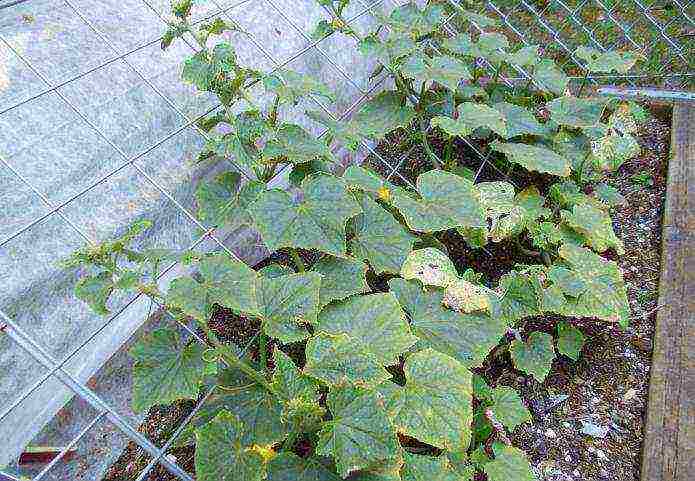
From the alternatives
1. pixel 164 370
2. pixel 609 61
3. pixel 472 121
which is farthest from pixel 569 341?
pixel 609 61

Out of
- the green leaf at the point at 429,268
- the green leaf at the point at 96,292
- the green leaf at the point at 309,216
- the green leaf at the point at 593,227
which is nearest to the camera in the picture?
the green leaf at the point at 96,292

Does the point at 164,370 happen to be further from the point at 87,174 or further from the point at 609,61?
the point at 609,61

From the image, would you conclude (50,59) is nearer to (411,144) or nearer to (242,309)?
(242,309)

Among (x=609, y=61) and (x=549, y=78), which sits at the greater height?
(x=609, y=61)

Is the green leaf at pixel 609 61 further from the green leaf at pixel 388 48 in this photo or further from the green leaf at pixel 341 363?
the green leaf at pixel 341 363

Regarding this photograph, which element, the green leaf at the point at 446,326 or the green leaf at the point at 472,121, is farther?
the green leaf at the point at 472,121

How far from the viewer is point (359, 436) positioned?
1.14m

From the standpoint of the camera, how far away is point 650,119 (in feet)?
9.23

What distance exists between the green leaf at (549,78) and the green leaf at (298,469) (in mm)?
1938

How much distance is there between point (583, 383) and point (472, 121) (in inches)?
38.9

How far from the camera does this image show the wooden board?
4.91ft

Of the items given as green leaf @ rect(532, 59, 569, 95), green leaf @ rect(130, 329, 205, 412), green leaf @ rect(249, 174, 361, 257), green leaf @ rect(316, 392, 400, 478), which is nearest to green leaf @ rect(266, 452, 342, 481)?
green leaf @ rect(316, 392, 400, 478)

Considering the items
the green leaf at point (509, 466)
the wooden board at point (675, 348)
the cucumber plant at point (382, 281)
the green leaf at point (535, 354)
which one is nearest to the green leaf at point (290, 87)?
the cucumber plant at point (382, 281)

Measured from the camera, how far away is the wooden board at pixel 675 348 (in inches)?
59.0
